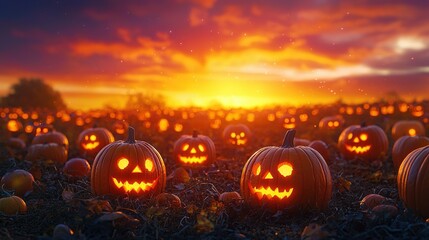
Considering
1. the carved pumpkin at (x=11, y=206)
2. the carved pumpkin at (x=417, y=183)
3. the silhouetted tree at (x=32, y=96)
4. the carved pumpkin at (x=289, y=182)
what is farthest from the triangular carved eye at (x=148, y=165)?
the silhouetted tree at (x=32, y=96)

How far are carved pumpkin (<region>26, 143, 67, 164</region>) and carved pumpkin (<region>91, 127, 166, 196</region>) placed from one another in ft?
11.7

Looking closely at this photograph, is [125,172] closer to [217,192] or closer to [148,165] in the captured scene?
[148,165]

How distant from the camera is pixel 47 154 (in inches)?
382

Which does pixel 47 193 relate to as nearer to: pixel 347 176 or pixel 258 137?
pixel 347 176

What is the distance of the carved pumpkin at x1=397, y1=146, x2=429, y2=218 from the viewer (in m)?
5.24

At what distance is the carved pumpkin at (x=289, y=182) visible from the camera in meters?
5.56

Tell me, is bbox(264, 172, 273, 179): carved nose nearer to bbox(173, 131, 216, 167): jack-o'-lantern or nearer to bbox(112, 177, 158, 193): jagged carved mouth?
bbox(112, 177, 158, 193): jagged carved mouth

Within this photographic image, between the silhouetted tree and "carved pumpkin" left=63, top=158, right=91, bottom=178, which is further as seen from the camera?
the silhouetted tree

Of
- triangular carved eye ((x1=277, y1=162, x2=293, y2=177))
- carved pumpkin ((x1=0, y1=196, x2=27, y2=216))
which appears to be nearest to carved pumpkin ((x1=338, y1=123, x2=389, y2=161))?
triangular carved eye ((x1=277, y1=162, x2=293, y2=177))

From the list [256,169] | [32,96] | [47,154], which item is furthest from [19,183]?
[32,96]

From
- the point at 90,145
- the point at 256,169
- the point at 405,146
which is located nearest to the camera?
the point at 256,169

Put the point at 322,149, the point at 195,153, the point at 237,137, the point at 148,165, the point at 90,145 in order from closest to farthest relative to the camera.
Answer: the point at 148,165
the point at 195,153
the point at 322,149
the point at 90,145
the point at 237,137

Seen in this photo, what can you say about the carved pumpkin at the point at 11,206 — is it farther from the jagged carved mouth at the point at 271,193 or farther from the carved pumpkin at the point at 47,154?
the carved pumpkin at the point at 47,154

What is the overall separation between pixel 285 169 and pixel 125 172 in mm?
2194
